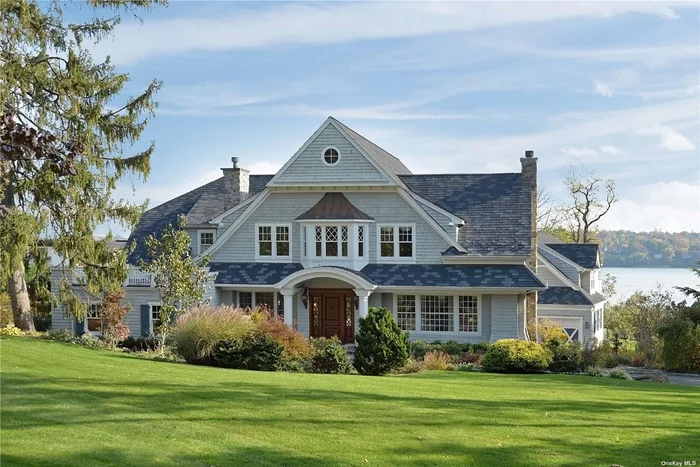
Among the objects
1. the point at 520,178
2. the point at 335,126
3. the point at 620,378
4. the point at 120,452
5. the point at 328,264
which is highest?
the point at 335,126

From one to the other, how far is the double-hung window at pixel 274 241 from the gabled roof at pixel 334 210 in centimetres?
127

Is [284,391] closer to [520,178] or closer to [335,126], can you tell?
[335,126]

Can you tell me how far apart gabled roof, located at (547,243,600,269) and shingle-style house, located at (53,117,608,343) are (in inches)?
131

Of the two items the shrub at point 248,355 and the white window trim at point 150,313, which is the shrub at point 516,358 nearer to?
the shrub at point 248,355

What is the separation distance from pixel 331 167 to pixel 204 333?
13.4 meters

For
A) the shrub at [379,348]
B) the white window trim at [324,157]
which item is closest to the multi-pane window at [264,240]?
the white window trim at [324,157]

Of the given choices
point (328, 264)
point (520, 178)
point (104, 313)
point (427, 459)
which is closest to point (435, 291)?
point (328, 264)

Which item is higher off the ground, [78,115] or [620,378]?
[78,115]

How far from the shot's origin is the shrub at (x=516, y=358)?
2173 centimetres

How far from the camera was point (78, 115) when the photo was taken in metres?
23.6

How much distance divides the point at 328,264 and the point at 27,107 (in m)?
12.9

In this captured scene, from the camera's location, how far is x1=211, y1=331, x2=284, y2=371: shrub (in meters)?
18.3

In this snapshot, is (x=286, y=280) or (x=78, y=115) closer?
(x=78, y=115)

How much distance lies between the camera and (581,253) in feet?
115
